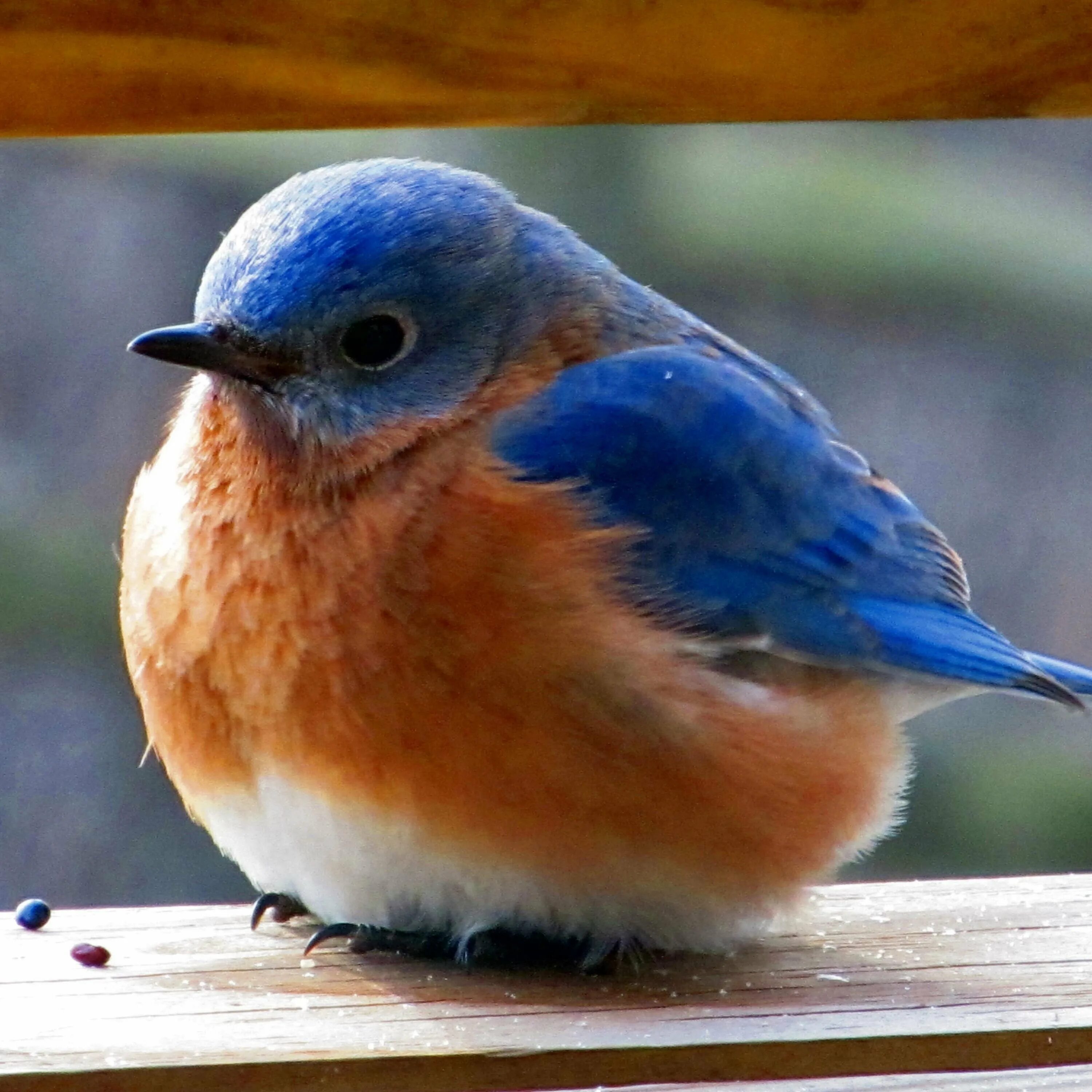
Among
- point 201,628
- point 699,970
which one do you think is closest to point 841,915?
point 699,970

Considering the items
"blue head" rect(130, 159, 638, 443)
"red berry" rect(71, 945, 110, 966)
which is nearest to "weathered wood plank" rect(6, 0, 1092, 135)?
"blue head" rect(130, 159, 638, 443)

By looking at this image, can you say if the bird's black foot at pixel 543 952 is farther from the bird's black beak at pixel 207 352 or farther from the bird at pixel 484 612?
the bird's black beak at pixel 207 352

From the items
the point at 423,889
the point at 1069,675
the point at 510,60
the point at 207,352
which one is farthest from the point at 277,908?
the point at 1069,675

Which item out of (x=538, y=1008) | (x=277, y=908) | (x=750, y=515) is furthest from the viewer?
(x=750, y=515)

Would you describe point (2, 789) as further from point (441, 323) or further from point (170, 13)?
point (170, 13)

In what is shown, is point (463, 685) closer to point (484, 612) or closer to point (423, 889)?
point (484, 612)

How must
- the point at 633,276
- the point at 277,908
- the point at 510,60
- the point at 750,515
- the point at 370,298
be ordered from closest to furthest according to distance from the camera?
the point at 510,60, the point at 370,298, the point at 277,908, the point at 750,515, the point at 633,276
